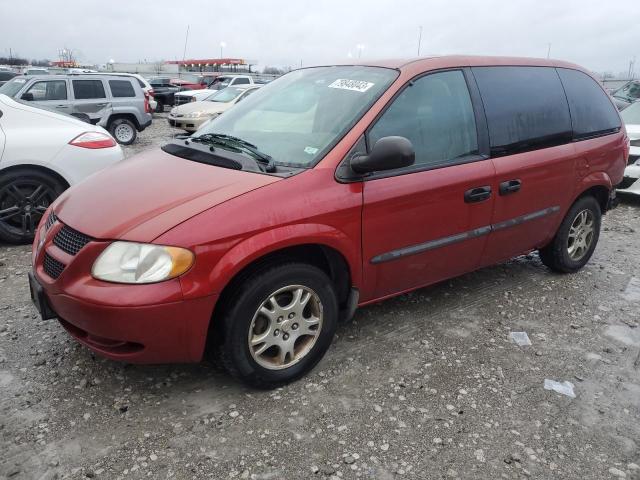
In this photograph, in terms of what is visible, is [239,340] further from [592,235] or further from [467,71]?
[592,235]

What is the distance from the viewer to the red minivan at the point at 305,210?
2.49m

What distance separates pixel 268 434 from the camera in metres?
2.59

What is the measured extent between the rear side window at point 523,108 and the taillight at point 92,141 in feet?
12.1

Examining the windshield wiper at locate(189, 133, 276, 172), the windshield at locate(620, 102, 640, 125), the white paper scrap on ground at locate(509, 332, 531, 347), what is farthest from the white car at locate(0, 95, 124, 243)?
the windshield at locate(620, 102, 640, 125)

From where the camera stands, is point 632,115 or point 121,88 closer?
point 632,115

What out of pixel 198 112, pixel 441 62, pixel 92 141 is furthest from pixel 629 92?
pixel 92 141

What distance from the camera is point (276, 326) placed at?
2.81 m

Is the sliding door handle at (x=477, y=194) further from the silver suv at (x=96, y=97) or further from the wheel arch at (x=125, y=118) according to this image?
the wheel arch at (x=125, y=118)

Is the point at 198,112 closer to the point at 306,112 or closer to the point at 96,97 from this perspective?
the point at 96,97

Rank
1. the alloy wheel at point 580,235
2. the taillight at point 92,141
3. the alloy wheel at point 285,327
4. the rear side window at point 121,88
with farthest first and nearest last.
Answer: the rear side window at point 121,88 < the taillight at point 92,141 < the alloy wheel at point 580,235 < the alloy wheel at point 285,327

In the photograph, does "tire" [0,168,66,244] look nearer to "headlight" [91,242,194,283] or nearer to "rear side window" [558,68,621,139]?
"headlight" [91,242,194,283]

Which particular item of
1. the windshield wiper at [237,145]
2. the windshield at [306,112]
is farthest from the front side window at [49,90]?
the windshield wiper at [237,145]

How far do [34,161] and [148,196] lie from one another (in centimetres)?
293

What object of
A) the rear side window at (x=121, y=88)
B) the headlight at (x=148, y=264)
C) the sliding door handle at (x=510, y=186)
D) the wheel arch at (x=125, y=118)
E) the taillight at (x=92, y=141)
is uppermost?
the rear side window at (x=121, y=88)
